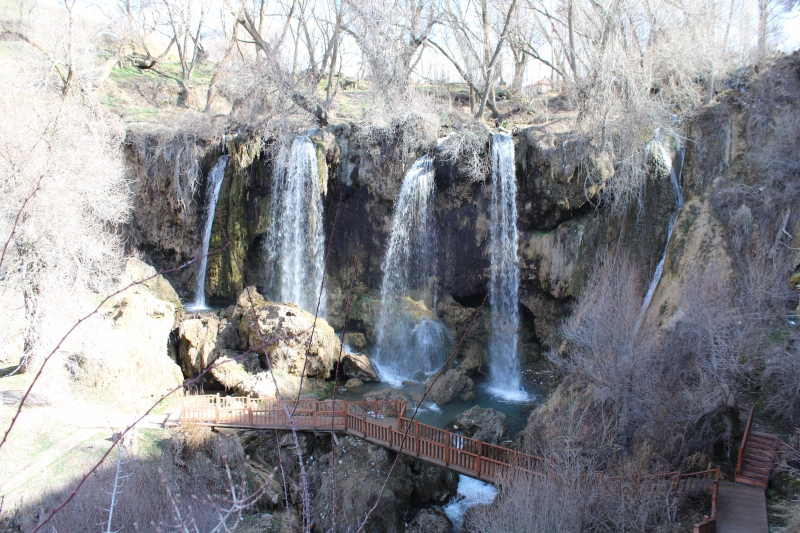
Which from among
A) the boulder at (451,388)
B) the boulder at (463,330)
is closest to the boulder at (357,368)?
the boulder at (451,388)

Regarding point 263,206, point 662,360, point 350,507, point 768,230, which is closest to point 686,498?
point 662,360

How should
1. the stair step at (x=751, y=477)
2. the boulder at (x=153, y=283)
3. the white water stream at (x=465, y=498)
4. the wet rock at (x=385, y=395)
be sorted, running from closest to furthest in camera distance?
1. the stair step at (x=751, y=477)
2. the white water stream at (x=465, y=498)
3. the wet rock at (x=385, y=395)
4. the boulder at (x=153, y=283)

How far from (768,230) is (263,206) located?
18.4 metres

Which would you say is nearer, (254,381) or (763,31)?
(254,381)

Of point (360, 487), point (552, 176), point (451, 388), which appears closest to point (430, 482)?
point (360, 487)

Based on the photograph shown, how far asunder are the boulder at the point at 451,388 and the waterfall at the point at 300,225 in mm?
6979

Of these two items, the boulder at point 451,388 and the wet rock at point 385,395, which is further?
the boulder at point 451,388

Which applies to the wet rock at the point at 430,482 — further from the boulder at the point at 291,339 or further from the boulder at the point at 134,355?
the boulder at the point at 134,355

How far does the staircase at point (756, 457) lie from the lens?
11016mm

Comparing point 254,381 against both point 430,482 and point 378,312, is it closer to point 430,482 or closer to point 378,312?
point 378,312

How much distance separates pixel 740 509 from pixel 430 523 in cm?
610

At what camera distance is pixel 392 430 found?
13398mm

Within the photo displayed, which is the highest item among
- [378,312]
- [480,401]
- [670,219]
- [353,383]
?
[670,219]

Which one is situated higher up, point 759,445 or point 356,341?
point 356,341
